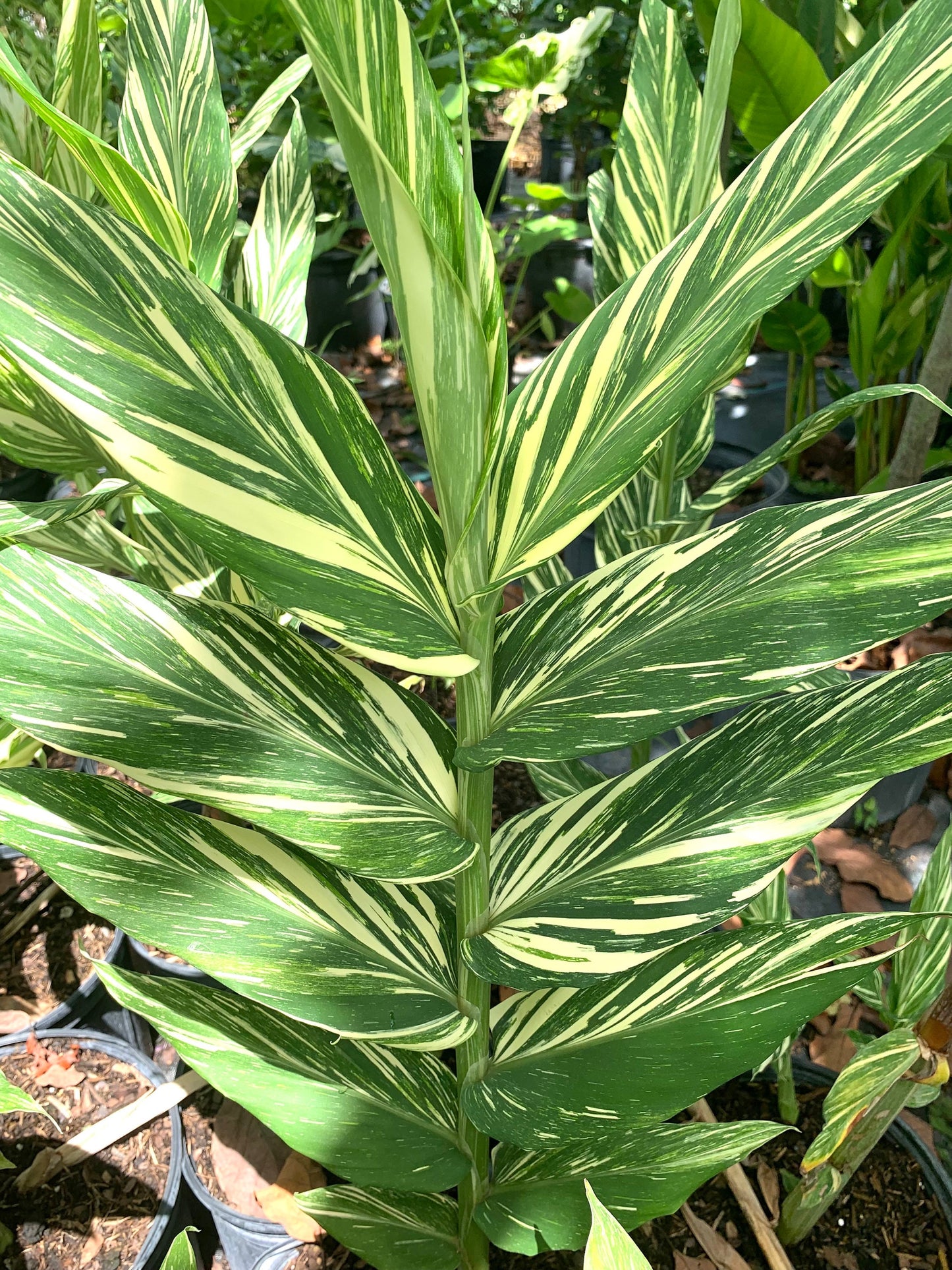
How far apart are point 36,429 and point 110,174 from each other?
1.27 feet

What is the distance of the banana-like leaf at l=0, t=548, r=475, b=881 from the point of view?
Answer: 1.19 ft

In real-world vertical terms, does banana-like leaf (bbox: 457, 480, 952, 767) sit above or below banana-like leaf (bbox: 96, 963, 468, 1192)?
above

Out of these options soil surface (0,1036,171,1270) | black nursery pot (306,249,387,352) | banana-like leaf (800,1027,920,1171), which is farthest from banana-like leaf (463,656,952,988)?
black nursery pot (306,249,387,352)

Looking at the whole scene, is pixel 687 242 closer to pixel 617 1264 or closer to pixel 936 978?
pixel 617 1264

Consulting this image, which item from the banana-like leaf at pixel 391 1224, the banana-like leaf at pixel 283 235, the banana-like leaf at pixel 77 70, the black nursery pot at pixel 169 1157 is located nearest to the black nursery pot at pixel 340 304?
the banana-like leaf at pixel 283 235

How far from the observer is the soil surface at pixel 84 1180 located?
0.83m

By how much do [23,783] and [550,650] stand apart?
257 millimetres

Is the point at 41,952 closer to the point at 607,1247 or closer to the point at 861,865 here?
the point at 607,1247

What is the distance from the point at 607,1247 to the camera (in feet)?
1.14

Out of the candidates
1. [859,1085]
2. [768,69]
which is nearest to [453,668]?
[859,1085]

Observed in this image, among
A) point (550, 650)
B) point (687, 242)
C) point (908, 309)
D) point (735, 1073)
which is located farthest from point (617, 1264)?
point (908, 309)

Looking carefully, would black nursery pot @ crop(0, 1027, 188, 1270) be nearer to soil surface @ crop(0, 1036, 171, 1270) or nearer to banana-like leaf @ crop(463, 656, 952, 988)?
soil surface @ crop(0, 1036, 171, 1270)

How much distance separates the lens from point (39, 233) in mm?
292

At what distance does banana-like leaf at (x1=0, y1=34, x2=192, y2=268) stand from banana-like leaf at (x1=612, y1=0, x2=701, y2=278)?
1.49 feet
